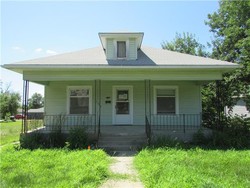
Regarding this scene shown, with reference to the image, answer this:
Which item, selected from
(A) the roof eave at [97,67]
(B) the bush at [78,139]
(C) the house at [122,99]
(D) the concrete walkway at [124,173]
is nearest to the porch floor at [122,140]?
(B) the bush at [78,139]

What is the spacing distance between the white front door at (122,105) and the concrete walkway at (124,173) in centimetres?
464

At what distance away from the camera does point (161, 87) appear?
12453 millimetres

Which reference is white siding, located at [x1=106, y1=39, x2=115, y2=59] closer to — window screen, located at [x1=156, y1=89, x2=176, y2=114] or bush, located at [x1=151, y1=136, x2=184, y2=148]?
window screen, located at [x1=156, y1=89, x2=176, y2=114]

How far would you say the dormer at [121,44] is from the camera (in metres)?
12.0

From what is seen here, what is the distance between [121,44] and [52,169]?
827cm

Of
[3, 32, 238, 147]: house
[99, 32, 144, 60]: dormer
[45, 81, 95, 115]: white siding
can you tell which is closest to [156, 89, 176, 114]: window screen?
[3, 32, 238, 147]: house

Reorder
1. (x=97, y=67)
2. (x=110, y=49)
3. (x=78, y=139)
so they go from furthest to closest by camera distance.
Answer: (x=110, y=49), (x=97, y=67), (x=78, y=139)

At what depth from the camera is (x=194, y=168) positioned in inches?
225

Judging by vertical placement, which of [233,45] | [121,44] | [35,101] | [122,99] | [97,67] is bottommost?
[122,99]

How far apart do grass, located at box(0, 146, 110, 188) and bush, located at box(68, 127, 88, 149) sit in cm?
Answer: 67

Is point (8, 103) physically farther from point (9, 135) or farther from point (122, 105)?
point (122, 105)

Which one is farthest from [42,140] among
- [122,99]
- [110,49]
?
[110,49]

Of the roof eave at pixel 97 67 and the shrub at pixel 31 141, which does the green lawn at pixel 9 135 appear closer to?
the shrub at pixel 31 141

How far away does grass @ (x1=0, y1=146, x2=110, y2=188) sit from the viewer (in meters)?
4.90
